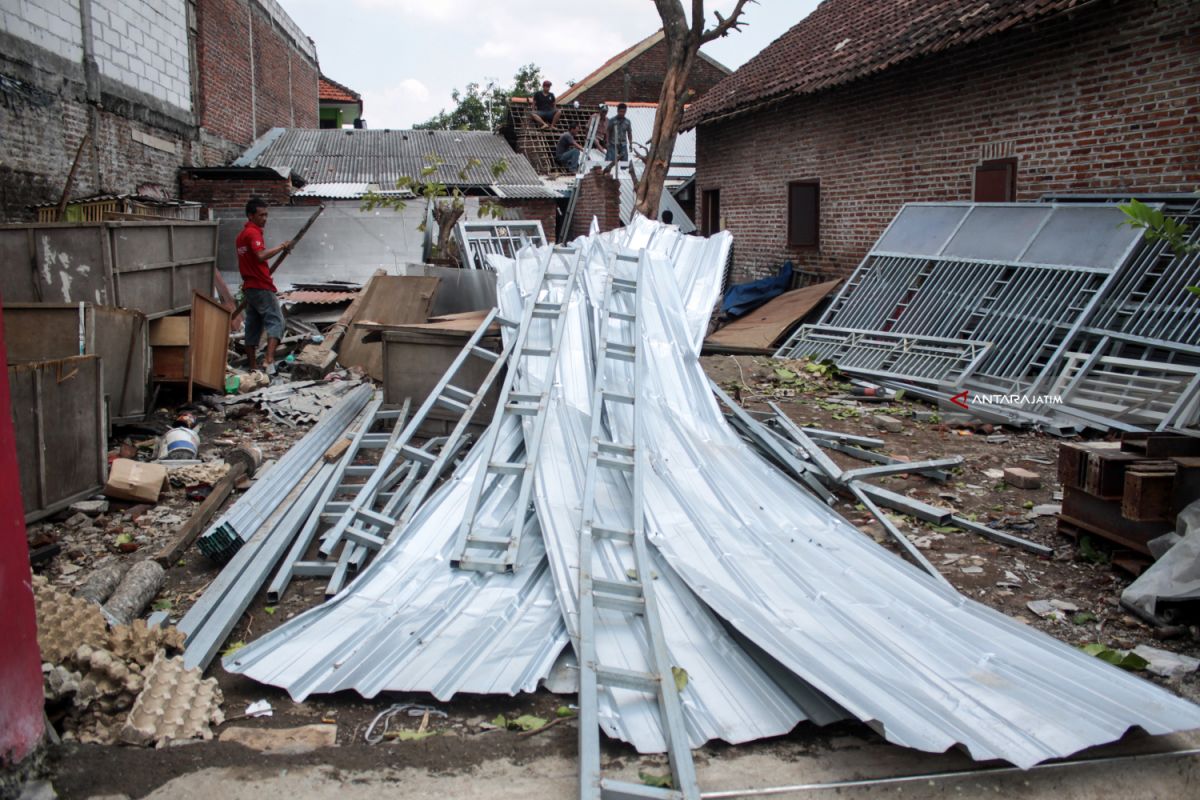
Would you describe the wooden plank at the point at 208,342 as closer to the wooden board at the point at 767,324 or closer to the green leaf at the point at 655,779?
the wooden board at the point at 767,324

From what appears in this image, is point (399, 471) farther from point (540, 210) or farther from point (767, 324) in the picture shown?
point (540, 210)

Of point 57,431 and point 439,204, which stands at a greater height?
point 439,204

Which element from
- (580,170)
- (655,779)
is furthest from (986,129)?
(580,170)

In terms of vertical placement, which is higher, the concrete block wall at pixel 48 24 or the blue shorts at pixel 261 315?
the concrete block wall at pixel 48 24

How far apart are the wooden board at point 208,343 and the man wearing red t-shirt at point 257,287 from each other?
2.75 ft

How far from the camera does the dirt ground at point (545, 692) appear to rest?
10.0ft

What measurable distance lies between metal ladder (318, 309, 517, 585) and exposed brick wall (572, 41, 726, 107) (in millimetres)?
25777

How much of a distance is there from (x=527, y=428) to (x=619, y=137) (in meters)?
14.7

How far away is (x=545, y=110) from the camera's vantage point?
22703 millimetres

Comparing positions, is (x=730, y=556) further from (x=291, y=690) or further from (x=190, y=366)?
(x=190, y=366)

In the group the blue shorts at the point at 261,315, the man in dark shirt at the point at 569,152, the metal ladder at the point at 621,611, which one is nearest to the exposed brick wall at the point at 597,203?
the man in dark shirt at the point at 569,152

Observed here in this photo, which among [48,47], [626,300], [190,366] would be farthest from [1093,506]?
[48,47]

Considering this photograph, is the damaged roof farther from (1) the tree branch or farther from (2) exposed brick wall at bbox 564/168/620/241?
(1) the tree branch

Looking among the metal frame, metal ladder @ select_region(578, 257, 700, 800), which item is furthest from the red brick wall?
metal ladder @ select_region(578, 257, 700, 800)
